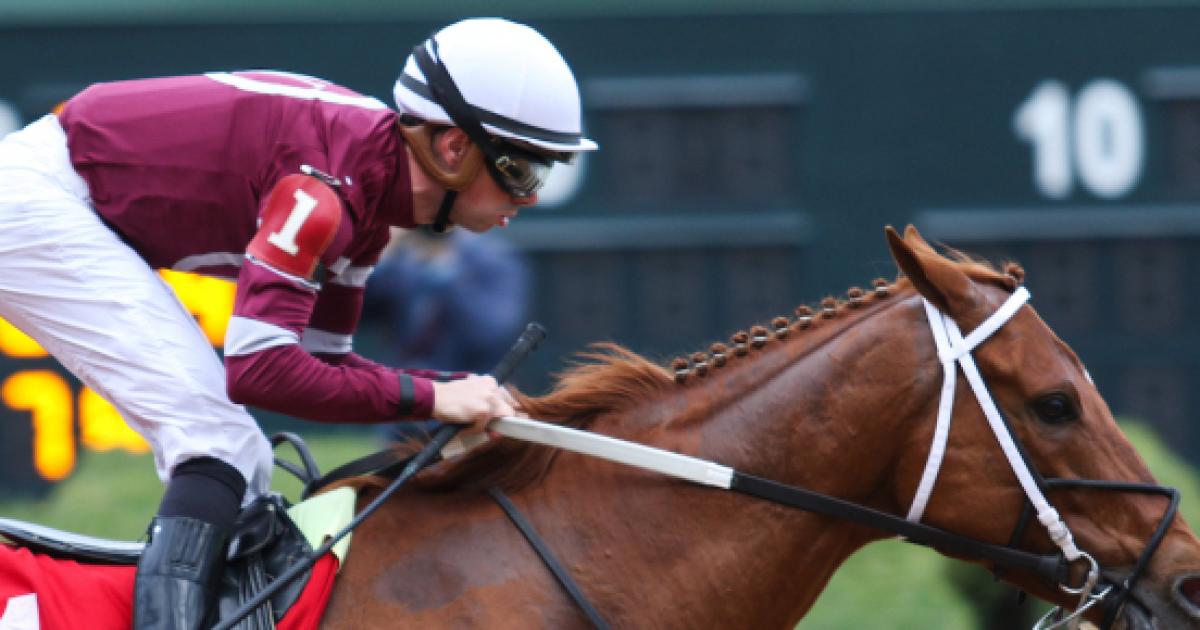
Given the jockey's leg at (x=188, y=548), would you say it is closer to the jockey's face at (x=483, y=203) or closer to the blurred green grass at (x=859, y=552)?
the jockey's face at (x=483, y=203)

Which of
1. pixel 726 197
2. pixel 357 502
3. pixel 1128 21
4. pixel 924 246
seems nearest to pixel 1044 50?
pixel 1128 21

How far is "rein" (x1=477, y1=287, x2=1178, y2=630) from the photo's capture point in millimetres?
3129

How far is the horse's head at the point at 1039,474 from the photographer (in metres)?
3.14

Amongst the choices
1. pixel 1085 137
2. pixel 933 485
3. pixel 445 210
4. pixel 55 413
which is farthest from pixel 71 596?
pixel 1085 137

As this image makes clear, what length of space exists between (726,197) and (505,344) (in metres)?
1.28

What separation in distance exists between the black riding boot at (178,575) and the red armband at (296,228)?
1.65 ft

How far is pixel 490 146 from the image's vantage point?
3.26 metres

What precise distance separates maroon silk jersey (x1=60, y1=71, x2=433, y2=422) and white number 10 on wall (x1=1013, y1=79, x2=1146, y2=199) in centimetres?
474

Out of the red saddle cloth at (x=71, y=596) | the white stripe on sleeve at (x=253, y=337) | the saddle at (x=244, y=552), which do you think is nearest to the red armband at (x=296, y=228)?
the white stripe on sleeve at (x=253, y=337)

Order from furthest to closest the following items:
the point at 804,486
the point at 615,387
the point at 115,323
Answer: the point at 615,387 → the point at 804,486 → the point at 115,323

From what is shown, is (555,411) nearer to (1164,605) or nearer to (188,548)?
(188,548)

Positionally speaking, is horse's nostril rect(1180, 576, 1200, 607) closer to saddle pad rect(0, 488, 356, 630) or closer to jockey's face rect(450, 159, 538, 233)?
jockey's face rect(450, 159, 538, 233)

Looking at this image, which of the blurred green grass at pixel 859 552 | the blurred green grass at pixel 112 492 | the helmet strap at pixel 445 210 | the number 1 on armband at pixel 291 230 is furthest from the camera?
the blurred green grass at pixel 112 492

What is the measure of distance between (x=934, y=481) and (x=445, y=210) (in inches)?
44.6
